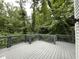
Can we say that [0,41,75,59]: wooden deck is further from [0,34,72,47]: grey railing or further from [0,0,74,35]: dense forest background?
[0,0,74,35]: dense forest background

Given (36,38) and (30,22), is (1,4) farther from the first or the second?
(36,38)

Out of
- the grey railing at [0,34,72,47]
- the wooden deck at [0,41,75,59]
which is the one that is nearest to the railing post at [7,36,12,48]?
the grey railing at [0,34,72,47]

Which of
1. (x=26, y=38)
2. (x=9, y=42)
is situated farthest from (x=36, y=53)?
(x=26, y=38)

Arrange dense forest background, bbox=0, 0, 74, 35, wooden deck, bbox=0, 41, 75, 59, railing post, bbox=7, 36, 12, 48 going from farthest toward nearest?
dense forest background, bbox=0, 0, 74, 35
railing post, bbox=7, 36, 12, 48
wooden deck, bbox=0, 41, 75, 59

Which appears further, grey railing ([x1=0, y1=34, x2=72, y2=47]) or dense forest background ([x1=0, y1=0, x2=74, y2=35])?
dense forest background ([x1=0, y1=0, x2=74, y2=35])

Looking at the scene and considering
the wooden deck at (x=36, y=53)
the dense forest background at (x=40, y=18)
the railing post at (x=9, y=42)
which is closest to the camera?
the wooden deck at (x=36, y=53)

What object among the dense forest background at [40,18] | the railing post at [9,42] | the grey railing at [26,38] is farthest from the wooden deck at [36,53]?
the dense forest background at [40,18]

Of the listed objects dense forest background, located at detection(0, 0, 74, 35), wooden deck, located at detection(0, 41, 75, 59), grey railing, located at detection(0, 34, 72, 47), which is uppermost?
→ dense forest background, located at detection(0, 0, 74, 35)

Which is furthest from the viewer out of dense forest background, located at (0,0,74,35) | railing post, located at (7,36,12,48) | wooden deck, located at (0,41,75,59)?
dense forest background, located at (0,0,74,35)

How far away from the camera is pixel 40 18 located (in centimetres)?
1917

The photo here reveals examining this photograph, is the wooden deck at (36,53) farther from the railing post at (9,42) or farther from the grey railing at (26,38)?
the grey railing at (26,38)

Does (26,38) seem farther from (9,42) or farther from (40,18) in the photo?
(40,18)

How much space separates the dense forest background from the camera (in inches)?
568

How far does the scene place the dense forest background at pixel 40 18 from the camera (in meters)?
14.4
